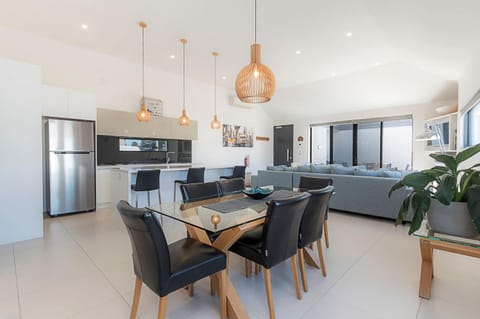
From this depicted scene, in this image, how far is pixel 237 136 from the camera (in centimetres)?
806

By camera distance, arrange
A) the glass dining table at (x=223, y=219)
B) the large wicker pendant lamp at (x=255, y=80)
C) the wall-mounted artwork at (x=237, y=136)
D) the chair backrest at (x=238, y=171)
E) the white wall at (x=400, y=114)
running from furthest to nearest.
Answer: the wall-mounted artwork at (x=237, y=136), the white wall at (x=400, y=114), the chair backrest at (x=238, y=171), the large wicker pendant lamp at (x=255, y=80), the glass dining table at (x=223, y=219)

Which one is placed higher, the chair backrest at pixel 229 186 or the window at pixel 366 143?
the window at pixel 366 143

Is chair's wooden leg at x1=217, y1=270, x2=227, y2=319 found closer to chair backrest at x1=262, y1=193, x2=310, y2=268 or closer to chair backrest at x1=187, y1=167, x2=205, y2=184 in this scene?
chair backrest at x1=262, y1=193, x2=310, y2=268

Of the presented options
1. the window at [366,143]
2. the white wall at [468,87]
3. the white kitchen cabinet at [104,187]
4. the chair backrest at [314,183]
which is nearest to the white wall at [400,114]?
the window at [366,143]

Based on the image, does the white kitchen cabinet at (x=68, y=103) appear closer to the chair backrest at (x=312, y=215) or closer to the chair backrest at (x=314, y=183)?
the chair backrest at (x=314, y=183)

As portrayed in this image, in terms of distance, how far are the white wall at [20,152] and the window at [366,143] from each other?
24.1 feet

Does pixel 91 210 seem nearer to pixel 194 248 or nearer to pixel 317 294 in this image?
pixel 194 248

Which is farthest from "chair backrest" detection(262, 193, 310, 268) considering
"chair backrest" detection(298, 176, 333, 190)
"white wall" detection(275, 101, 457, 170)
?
"white wall" detection(275, 101, 457, 170)

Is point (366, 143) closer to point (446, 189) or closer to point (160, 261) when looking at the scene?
point (446, 189)

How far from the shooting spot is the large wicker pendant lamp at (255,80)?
2371mm

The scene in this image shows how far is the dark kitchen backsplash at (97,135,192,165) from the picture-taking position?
516 cm

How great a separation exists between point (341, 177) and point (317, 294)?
2.85 metres

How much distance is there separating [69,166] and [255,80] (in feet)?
12.9

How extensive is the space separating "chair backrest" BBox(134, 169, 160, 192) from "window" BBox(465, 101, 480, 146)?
5197 mm
